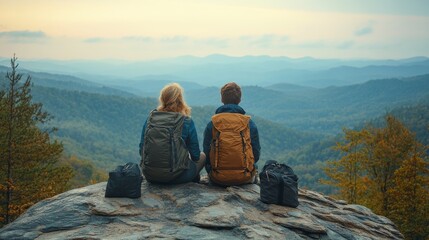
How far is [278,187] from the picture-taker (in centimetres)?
833

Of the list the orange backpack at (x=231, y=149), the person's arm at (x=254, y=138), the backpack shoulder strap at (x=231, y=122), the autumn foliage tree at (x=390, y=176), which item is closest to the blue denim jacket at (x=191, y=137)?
the orange backpack at (x=231, y=149)

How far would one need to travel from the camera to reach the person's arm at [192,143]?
8.51 meters

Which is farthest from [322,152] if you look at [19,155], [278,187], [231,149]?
[231,149]

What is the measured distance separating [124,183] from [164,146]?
114 cm

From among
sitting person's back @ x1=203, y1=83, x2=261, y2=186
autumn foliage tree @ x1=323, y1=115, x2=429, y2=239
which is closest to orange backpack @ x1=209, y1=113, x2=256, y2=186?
sitting person's back @ x1=203, y1=83, x2=261, y2=186

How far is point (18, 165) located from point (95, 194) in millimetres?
10601

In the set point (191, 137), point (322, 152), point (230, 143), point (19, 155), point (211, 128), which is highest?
point (211, 128)

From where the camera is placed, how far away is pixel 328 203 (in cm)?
1041

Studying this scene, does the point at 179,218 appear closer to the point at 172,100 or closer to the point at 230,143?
the point at 230,143

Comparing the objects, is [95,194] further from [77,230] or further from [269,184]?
[269,184]

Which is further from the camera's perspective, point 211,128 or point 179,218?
point 211,128

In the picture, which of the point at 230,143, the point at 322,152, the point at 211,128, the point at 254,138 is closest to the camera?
the point at 230,143

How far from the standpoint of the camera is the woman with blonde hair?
8.17 metres

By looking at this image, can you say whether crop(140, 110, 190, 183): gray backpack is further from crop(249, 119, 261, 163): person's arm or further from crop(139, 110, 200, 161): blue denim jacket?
crop(249, 119, 261, 163): person's arm
